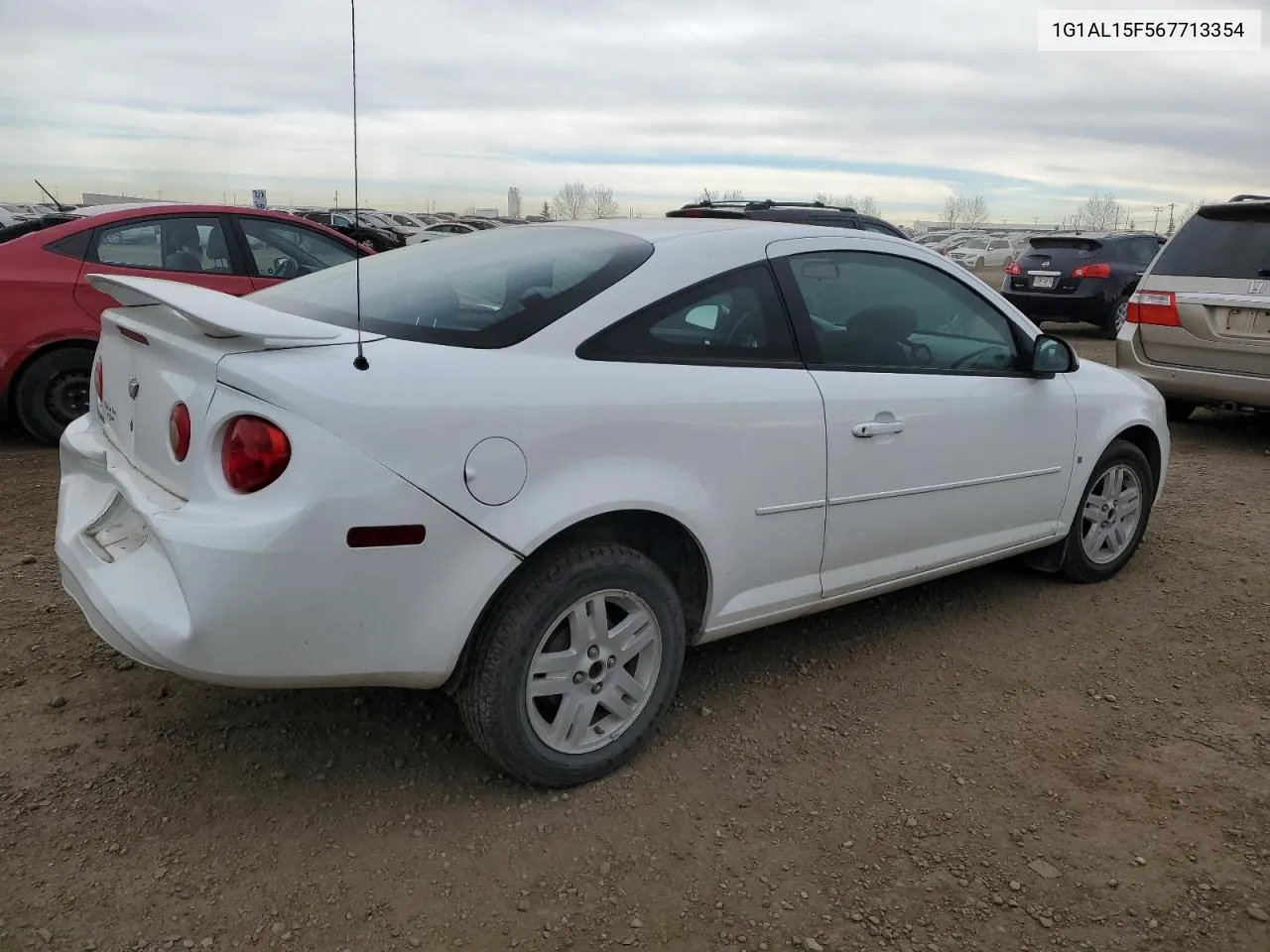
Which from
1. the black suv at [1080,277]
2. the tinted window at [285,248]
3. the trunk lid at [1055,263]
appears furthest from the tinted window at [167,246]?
the trunk lid at [1055,263]

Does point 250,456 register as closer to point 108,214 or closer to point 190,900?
point 190,900

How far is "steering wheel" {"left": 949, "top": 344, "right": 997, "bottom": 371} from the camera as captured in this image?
142 inches

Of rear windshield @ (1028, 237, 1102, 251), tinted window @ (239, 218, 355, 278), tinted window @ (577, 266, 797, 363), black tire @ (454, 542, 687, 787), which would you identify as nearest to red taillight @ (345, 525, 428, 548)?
black tire @ (454, 542, 687, 787)

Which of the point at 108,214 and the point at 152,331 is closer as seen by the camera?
the point at 152,331

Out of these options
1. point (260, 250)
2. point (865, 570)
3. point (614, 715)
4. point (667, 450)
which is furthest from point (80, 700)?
point (260, 250)

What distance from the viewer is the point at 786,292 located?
318 cm

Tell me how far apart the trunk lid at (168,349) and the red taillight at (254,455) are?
0.33 feet

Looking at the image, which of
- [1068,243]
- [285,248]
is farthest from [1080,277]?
[285,248]

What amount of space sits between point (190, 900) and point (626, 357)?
1674 millimetres

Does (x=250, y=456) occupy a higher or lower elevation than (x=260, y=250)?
lower

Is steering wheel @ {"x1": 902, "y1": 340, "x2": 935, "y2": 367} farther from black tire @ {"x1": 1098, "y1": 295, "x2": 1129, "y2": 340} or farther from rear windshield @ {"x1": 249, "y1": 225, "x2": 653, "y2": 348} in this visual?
black tire @ {"x1": 1098, "y1": 295, "x2": 1129, "y2": 340}

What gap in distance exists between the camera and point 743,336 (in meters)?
3.04

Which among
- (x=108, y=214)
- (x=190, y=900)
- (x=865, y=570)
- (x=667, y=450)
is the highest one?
(x=108, y=214)

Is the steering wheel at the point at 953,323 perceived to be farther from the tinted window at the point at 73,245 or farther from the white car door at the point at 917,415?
the tinted window at the point at 73,245
